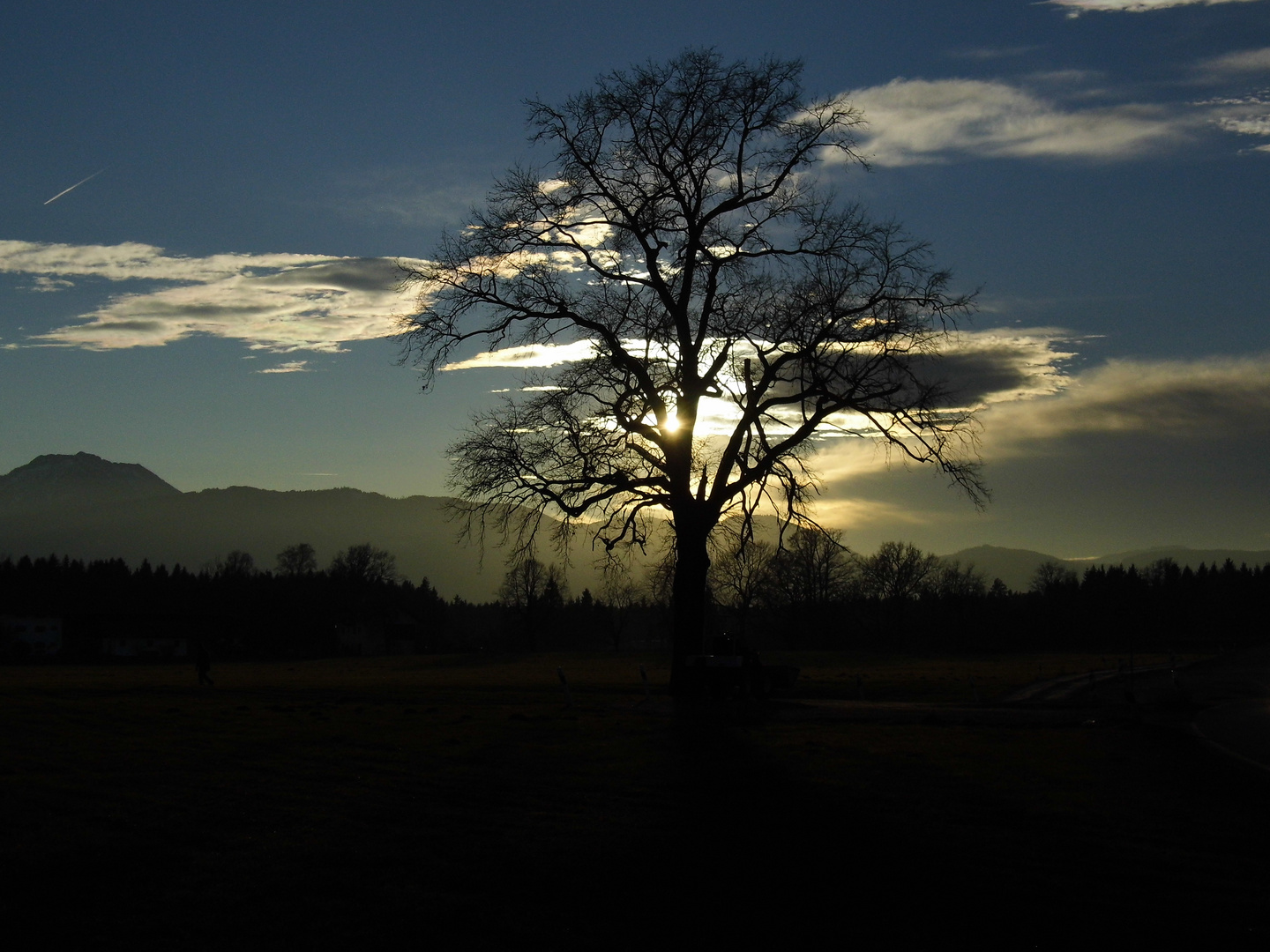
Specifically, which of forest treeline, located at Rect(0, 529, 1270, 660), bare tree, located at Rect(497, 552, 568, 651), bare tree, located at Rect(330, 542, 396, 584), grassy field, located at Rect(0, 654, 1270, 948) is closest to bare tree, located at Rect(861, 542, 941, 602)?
forest treeline, located at Rect(0, 529, 1270, 660)

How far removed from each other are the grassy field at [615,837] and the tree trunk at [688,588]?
30.1ft

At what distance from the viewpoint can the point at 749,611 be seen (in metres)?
98.4

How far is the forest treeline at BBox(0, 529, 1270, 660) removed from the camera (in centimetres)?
11294

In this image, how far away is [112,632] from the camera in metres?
119

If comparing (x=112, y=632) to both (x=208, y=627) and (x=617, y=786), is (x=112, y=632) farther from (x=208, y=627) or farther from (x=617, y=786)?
(x=617, y=786)

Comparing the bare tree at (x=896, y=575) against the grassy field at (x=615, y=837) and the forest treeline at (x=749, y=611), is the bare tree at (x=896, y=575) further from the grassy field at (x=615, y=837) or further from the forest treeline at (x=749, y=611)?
the grassy field at (x=615, y=837)

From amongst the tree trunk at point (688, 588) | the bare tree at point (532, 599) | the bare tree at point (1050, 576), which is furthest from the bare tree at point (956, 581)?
the tree trunk at point (688, 588)

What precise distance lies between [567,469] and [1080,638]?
104620mm

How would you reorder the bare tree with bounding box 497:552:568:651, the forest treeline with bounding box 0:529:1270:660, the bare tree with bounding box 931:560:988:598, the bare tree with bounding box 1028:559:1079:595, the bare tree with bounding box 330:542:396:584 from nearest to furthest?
the forest treeline with bounding box 0:529:1270:660, the bare tree with bounding box 497:552:568:651, the bare tree with bounding box 931:560:988:598, the bare tree with bounding box 1028:559:1079:595, the bare tree with bounding box 330:542:396:584

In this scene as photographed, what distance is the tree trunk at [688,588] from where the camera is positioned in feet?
91.6

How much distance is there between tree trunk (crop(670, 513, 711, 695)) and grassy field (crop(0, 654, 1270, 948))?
918cm

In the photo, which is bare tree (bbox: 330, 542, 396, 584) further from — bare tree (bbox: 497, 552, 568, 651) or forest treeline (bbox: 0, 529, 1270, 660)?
bare tree (bbox: 497, 552, 568, 651)

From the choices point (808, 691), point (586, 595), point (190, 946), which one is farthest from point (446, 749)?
point (586, 595)

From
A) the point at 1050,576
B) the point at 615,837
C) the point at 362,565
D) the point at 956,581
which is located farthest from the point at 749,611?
the point at 362,565
